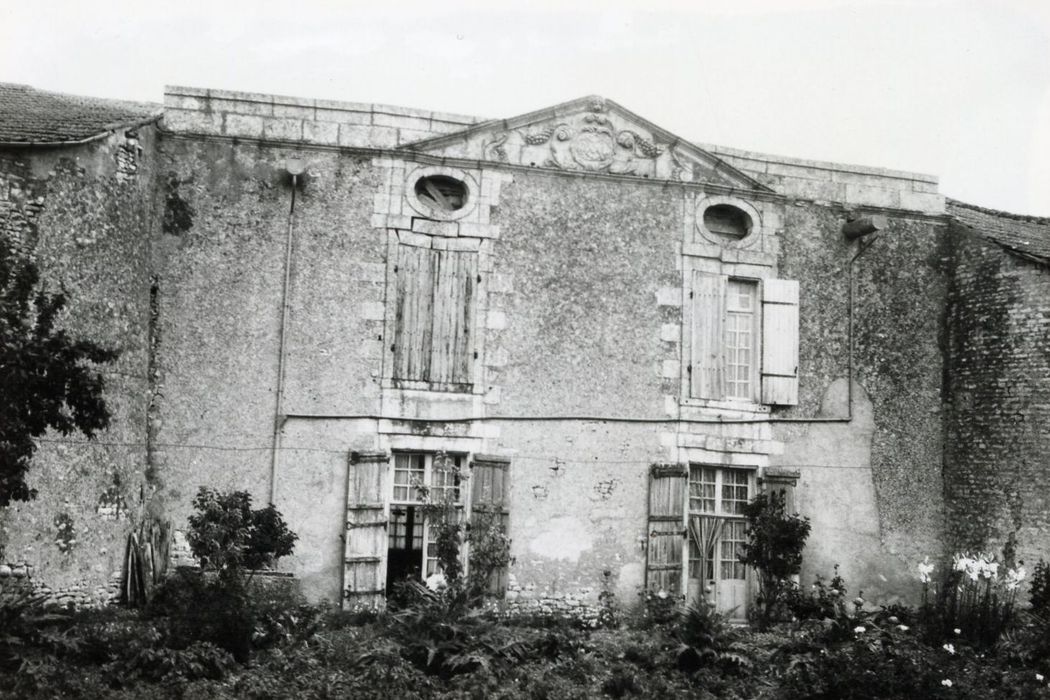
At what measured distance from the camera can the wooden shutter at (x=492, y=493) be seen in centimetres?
1229

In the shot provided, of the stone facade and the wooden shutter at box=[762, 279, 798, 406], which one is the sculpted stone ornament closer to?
the stone facade

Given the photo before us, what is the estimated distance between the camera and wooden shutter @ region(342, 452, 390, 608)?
39.1ft

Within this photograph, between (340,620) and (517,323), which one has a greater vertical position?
(517,323)

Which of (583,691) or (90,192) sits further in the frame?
(90,192)

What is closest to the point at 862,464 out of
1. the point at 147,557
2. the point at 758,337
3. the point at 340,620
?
the point at 758,337

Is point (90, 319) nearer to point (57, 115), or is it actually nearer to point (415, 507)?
point (57, 115)

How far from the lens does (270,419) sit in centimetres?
1203

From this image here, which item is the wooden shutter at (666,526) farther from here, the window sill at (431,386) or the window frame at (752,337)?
the window sill at (431,386)

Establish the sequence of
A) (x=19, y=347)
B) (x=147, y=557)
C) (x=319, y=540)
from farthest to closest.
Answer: (x=319, y=540)
(x=147, y=557)
(x=19, y=347)

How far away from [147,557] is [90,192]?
3.64 metres

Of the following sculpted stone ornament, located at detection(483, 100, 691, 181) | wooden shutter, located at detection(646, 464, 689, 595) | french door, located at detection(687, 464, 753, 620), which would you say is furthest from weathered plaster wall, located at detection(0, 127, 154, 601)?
french door, located at detection(687, 464, 753, 620)

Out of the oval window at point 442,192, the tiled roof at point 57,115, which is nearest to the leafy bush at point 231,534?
the tiled roof at point 57,115

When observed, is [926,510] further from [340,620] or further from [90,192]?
[90,192]

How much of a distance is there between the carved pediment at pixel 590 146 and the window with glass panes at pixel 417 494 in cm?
354
